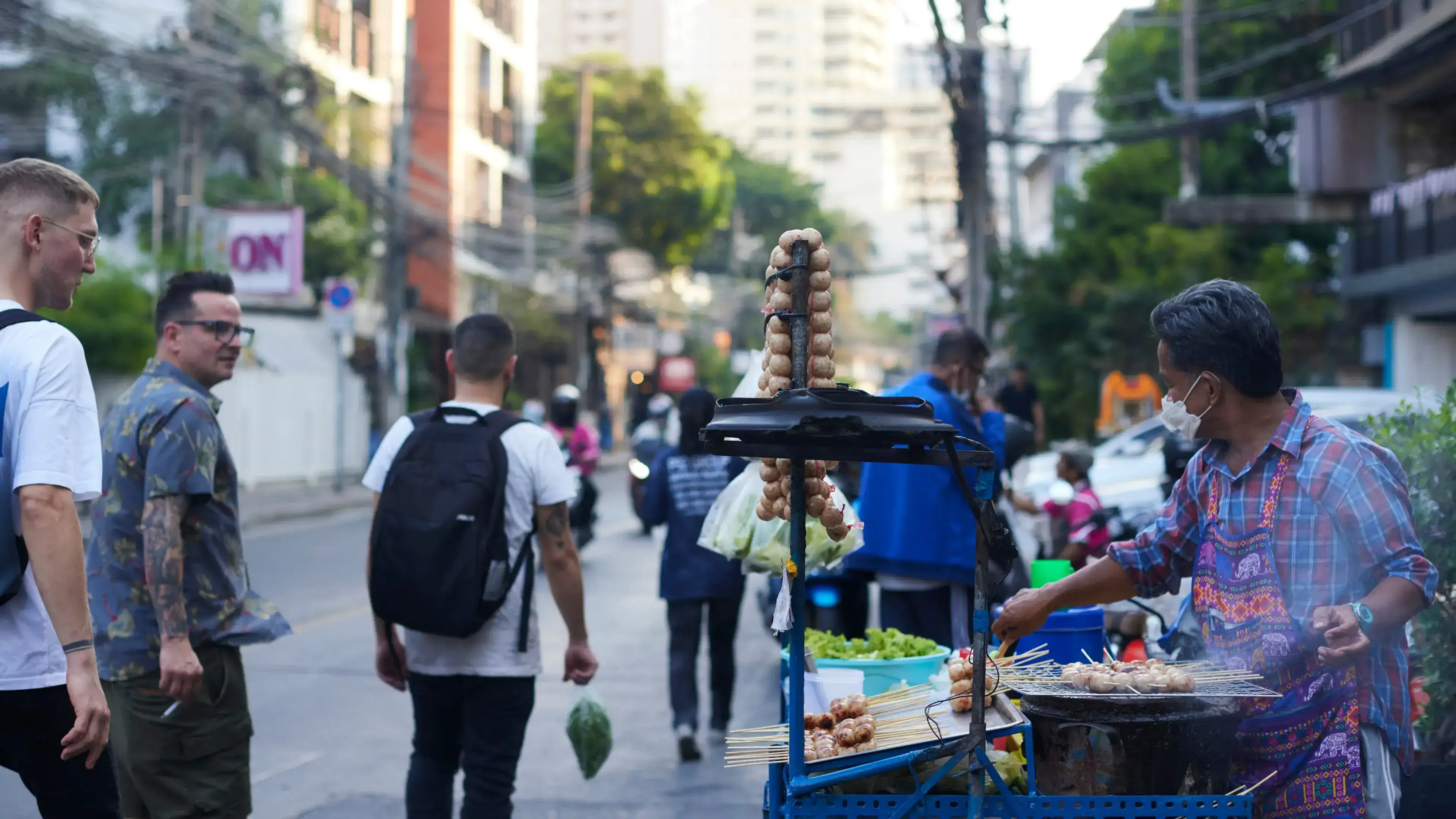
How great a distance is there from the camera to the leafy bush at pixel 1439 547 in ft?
13.9

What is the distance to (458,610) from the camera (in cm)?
420

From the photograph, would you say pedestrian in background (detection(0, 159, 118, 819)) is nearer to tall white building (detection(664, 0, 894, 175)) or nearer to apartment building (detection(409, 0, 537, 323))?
apartment building (detection(409, 0, 537, 323))

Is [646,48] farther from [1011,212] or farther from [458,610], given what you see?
[458,610]

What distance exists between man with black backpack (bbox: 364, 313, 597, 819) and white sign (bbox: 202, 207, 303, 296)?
1694 cm

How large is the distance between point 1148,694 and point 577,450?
11775 millimetres

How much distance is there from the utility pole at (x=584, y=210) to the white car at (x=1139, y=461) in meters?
28.0

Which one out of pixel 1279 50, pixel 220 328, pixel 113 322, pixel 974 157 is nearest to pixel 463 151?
pixel 113 322

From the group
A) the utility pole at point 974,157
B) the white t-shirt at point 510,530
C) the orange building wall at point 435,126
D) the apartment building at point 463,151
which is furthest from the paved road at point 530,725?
the orange building wall at point 435,126

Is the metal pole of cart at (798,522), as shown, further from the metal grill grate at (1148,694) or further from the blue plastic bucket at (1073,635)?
the blue plastic bucket at (1073,635)

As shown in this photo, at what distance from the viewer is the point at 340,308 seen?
2253 centimetres

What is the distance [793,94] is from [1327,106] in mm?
124581

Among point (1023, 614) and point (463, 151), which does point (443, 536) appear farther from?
point (463, 151)

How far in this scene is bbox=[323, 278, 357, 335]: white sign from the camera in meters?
22.5

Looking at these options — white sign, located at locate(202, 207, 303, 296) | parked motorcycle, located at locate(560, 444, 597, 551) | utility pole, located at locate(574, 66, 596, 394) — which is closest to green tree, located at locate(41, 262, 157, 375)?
white sign, located at locate(202, 207, 303, 296)
